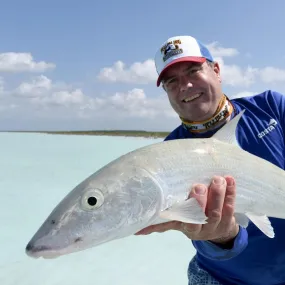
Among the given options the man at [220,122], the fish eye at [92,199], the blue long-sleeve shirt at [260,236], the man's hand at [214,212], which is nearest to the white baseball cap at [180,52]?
the man at [220,122]

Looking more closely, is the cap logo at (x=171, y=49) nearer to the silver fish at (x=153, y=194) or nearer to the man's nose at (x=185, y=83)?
the man's nose at (x=185, y=83)

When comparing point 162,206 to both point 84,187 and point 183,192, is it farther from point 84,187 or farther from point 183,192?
point 84,187

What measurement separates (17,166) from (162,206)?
11143 mm

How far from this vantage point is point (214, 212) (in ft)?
5.42

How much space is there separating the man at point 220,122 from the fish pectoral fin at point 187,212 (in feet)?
1.57

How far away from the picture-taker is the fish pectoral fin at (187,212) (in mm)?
1507

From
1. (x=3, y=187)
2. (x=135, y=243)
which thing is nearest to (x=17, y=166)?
(x=3, y=187)

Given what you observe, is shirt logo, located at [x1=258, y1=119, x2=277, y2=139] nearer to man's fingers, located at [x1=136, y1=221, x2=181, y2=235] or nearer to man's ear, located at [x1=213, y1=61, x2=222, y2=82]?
man's ear, located at [x1=213, y1=61, x2=222, y2=82]

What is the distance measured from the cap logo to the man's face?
0.08 meters

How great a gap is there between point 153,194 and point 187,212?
0.16m

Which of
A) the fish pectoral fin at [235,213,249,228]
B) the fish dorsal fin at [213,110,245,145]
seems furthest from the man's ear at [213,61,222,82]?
the fish pectoral fin at [235,213,249,228]

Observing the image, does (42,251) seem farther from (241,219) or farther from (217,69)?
(217,69)

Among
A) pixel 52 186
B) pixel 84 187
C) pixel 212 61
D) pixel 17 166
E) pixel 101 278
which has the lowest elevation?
pixel 101 278

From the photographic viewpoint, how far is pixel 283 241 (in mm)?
2176
